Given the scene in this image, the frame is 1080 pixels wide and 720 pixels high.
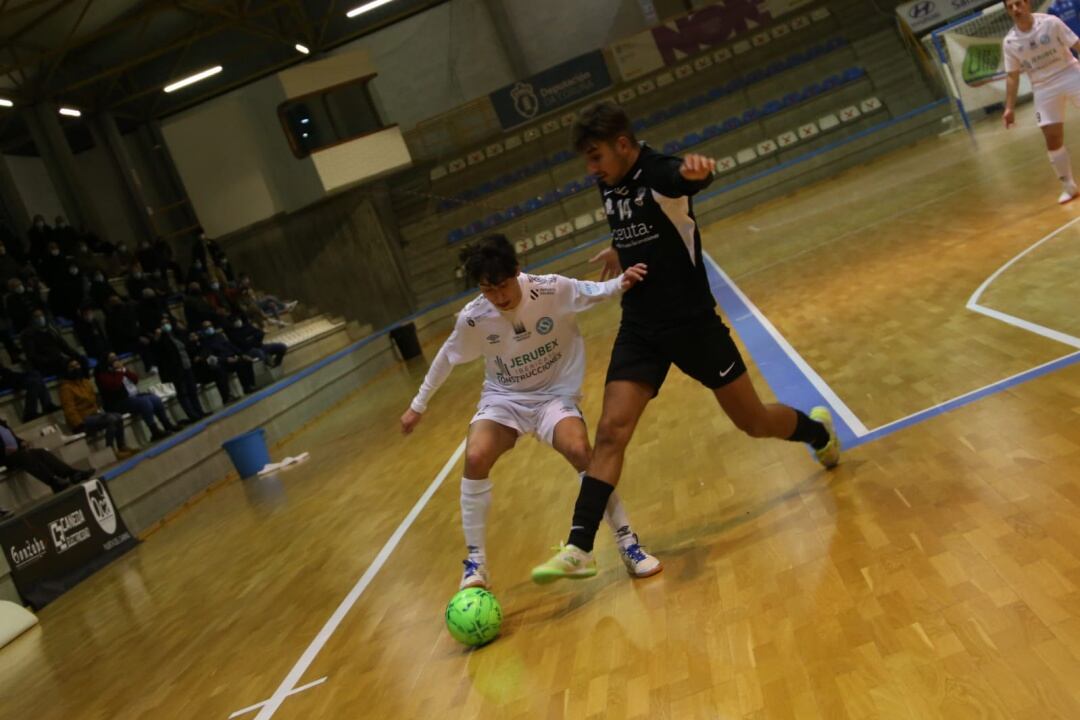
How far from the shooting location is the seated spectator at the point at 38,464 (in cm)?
1129

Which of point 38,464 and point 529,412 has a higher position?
point 38,464

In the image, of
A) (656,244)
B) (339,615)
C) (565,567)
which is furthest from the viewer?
(339,615)

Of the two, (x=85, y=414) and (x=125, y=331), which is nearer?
(x=85, y=414)

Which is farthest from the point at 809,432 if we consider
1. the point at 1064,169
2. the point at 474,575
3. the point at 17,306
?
the point at 17,306

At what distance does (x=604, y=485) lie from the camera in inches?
168

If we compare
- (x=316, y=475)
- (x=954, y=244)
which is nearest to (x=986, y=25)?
(x=954, y=244)

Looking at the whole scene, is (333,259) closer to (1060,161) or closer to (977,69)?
(977,69)

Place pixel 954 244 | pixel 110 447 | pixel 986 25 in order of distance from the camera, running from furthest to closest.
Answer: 1. pixel 986 25
2. pixel 110 447
3. pixel 954 244

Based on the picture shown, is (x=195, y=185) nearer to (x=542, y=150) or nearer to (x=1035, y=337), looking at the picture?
(x=542, y=150)

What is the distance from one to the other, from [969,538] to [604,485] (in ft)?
4.62

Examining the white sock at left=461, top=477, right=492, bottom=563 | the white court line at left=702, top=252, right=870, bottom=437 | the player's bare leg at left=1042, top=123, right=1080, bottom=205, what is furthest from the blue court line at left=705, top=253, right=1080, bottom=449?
the player's bare leg at left=1042, top=123, right=1080, bottom=205

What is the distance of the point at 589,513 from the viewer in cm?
423

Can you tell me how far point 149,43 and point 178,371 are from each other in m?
13.8

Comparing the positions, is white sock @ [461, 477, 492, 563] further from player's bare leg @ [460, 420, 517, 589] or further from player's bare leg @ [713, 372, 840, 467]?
player's bare leg @ [713, 372, 840, 467]
